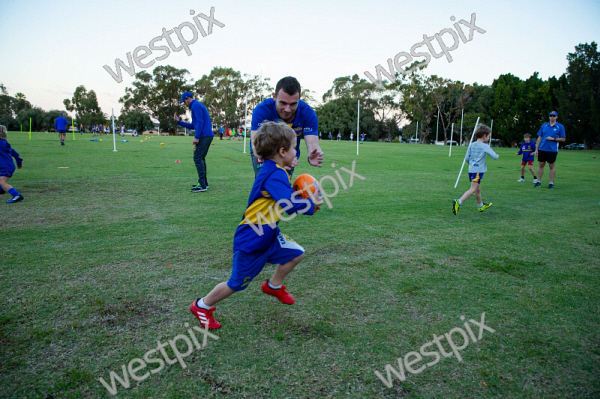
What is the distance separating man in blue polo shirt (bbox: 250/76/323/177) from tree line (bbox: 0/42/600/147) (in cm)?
5086

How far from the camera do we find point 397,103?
87312 mm

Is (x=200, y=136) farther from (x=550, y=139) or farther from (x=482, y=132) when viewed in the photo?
(x=550, y=139)

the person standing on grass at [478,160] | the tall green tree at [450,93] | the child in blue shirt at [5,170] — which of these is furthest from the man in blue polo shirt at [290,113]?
the tall green tree at [450,93]

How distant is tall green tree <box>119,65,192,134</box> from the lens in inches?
3337

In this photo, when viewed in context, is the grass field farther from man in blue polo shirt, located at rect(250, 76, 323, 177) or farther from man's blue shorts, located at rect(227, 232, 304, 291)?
man in blue polo shirt, located at rect(250, 76, 323, 177)

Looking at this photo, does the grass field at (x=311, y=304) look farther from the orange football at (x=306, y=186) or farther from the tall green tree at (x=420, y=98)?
the tall green tree at (x=420, y=98)

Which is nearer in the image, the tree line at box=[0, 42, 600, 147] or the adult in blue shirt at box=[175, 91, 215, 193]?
the adult in blue shirt at box=[175, 91, 215, 193]

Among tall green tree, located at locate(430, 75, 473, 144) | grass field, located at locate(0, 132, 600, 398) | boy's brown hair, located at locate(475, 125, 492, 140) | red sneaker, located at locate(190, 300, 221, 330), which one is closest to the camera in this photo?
grass field, located at locate(0, 132, 600, 398)

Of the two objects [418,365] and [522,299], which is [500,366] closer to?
[418,365]

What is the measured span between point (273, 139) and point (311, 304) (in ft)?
5.22

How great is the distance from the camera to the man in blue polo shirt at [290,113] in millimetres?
4148

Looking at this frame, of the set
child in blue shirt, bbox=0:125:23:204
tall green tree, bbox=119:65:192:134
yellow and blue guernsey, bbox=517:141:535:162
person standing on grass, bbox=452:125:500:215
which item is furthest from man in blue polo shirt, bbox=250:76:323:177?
tall green tree, bbox=119:65:192:134

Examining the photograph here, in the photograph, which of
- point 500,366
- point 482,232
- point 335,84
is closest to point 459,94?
point 335,84

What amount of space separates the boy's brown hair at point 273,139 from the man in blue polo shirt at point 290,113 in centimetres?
101
